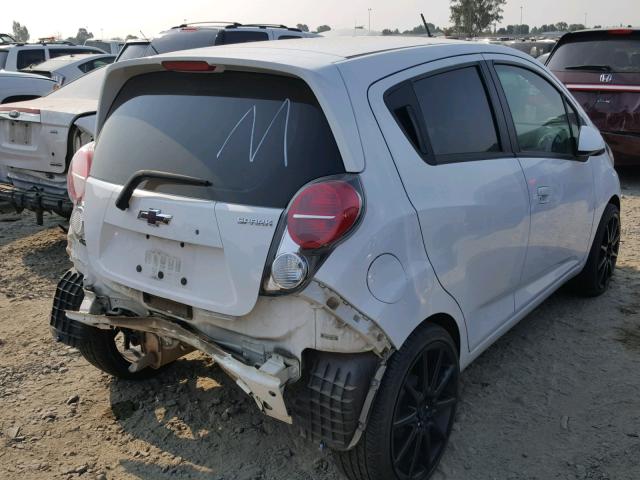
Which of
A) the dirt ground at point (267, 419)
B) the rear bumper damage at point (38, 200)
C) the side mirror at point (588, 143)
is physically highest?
the side mirror at point (588, 143)

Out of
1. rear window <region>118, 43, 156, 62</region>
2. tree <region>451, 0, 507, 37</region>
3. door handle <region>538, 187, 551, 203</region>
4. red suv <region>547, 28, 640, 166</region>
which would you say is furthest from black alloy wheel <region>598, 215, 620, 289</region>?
tree <region>451, 0, 507, 37</region>

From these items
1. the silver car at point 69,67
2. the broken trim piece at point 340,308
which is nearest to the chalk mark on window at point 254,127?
the broken trim piece at point 340,308

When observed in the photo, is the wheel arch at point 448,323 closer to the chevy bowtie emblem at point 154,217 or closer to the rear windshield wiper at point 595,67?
the chevy bowtie emblem at point 154,217

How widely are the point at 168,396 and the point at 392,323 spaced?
1.67 m

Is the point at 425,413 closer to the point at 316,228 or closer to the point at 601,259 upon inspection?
the point at 316,228

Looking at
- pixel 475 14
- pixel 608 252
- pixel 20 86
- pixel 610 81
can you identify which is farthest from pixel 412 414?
pixel 475 14

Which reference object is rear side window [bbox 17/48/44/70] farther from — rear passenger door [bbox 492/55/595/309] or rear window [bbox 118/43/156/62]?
rear passenger door [bbox 492/55/595/309]

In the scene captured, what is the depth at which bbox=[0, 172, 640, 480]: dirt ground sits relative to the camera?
3.01 m

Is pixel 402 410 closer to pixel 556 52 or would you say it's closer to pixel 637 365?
pixel 637 365

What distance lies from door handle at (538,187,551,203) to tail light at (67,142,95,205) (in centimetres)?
231

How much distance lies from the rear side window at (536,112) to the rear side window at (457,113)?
281 mm

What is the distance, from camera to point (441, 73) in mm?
3076

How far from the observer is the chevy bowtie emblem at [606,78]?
7836 millimetres

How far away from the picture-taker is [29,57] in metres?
14.3
